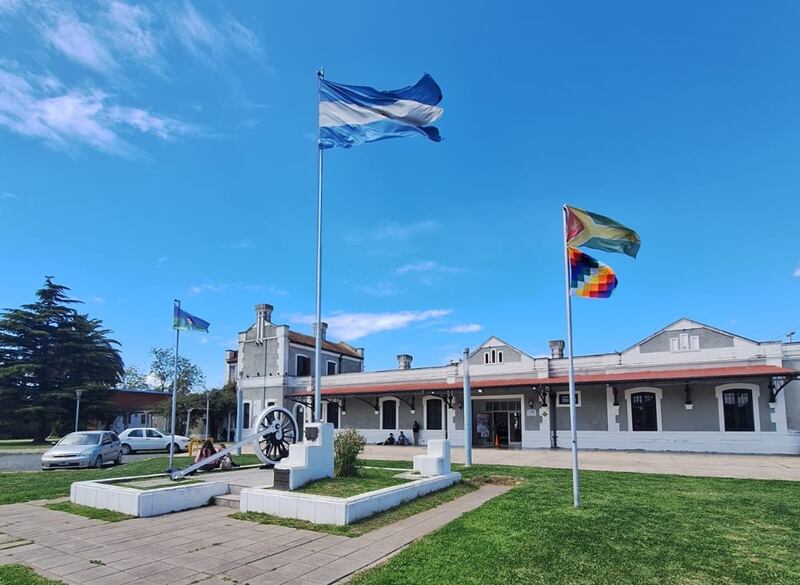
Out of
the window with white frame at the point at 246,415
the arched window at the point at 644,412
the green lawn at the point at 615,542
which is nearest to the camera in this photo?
the green lawn at the point at 615,542

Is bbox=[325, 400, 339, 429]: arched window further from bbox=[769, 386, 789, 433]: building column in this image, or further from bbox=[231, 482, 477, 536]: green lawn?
bbox=[231, 482, 477, 536]: green lawn

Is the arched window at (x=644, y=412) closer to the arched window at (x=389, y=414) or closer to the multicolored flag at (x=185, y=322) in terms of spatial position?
the arched window at (x=389, y=414)

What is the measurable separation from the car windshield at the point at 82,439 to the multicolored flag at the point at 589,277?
17.1 m

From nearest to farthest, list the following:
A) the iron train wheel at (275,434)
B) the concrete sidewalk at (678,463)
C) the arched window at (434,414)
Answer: the iron train wheel at (275,434), the concrete sidewalk at (678,463), the arched window at (434,414)

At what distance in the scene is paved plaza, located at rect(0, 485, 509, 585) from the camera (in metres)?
5.48

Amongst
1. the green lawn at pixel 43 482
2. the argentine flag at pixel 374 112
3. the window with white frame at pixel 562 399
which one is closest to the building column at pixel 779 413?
the window with white frame at pixel 562 399

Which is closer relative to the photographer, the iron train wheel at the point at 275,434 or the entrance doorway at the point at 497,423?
the iron train wheel at the point at 275,434

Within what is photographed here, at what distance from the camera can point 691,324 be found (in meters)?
24.5

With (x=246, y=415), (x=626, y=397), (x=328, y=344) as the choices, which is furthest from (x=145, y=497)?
(x=328, y=344)

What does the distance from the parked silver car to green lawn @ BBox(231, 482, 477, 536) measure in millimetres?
11981

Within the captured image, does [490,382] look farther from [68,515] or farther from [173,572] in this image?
[173,572]

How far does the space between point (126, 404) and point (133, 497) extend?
4377cm

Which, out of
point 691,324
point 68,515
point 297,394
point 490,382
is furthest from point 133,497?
point 297,394

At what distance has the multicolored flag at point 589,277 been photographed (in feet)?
33.0
